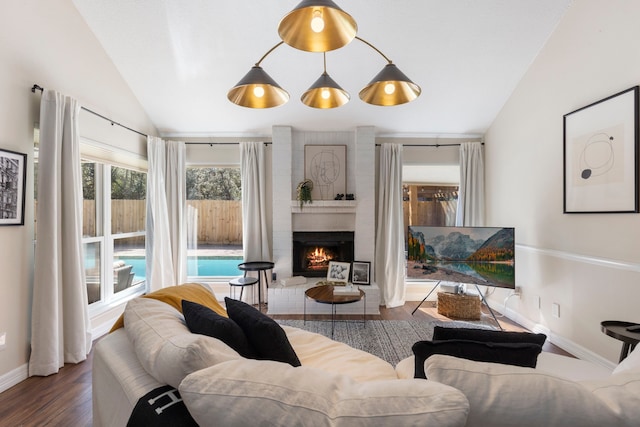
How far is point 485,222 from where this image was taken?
14.6ft

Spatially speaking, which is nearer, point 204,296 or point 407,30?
point 204,296

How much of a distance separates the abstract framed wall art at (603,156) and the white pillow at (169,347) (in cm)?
308

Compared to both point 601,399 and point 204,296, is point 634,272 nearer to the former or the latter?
point 601,399

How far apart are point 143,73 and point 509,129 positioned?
14.5 ft

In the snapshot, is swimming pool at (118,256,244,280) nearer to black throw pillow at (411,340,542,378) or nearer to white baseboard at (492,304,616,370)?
white baseboard at (492,304,616,370)

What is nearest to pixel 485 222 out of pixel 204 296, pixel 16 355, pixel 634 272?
pixel 634 272

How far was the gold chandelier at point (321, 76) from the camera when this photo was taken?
1.35 meters

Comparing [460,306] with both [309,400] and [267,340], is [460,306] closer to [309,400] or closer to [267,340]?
[267,340]

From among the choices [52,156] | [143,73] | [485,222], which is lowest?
[485,222]

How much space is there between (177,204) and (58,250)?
1814mm

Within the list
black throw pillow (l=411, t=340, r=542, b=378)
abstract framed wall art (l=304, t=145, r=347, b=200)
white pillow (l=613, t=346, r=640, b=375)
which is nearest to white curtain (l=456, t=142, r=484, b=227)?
abstract framed wall art (l=304, t=145, r=347, b=200)

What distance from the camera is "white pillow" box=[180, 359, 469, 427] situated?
73 centimetres

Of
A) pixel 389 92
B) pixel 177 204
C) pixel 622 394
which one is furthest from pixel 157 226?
pixel 622 394

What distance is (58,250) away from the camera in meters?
2.55
